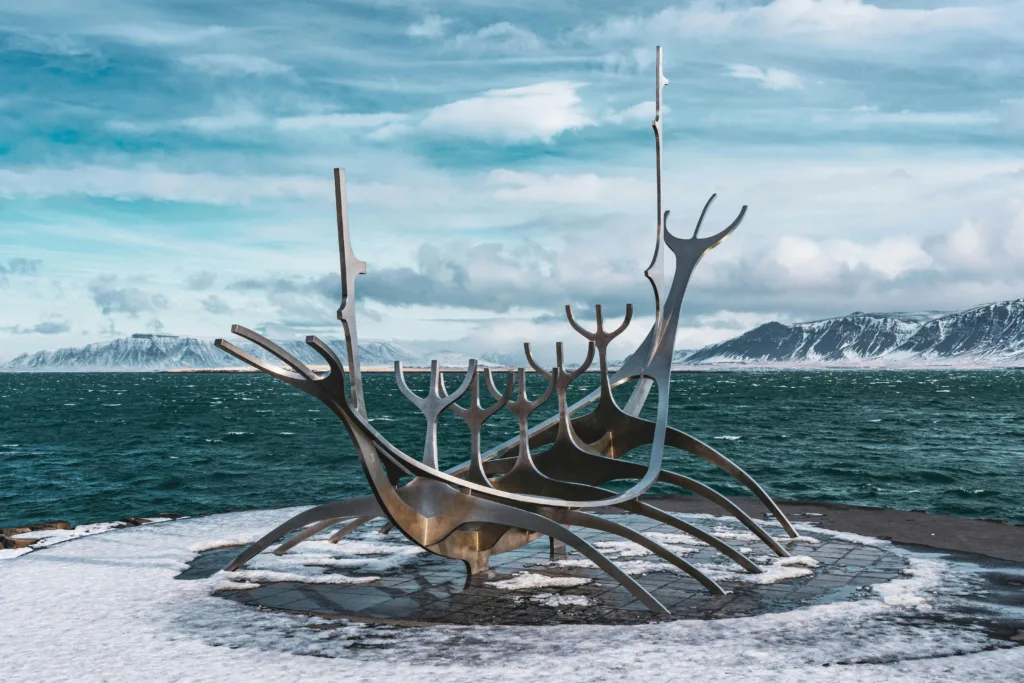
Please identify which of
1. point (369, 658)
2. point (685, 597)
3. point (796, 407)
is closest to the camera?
point (369, 658)

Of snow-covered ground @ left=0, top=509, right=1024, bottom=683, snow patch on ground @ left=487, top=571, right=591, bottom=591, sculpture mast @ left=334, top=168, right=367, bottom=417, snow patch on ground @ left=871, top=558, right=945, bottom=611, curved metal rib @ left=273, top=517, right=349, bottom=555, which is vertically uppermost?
sculpture mast @ left=334, top=168, right=367, bottom=417

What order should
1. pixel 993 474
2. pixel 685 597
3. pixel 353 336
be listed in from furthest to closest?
pixel 993 474 → pixel 685 597 → pixel 353 336

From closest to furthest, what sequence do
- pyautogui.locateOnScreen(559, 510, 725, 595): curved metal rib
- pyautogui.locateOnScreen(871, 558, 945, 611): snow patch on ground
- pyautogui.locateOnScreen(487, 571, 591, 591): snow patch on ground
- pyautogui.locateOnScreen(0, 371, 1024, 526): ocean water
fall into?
pyautogui.locateOnScreen(871, 558, 945, 611): snow patch on ground → pyautogui.locateOnScreen(559, 510, 725, 595): curved metal rib → pyautogui.locateOnScreen(487, 571, 591, 591): snow patch on ground → pyautogui.locateOnScreen(0, 371, 1024, 526): ocean water

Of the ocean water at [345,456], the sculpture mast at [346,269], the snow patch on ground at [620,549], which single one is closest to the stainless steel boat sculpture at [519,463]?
the sculpture mast at [346,269]

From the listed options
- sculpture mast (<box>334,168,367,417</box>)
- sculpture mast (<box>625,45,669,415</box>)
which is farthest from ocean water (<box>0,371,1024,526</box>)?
sculpture mast (<box>334,168,367,417</box>)

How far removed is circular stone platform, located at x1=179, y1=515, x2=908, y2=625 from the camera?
32.6ft

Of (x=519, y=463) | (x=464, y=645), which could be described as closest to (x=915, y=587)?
(x=519, y=463)

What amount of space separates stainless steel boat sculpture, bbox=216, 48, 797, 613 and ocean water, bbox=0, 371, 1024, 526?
16239mm

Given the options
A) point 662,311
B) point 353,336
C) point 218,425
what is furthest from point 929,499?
point 218,425

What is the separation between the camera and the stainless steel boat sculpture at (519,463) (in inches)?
385

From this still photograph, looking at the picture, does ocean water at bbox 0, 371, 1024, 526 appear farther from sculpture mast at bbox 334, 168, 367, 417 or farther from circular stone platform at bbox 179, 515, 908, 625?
sculpture mast at bbox 334, 168, 367, 417

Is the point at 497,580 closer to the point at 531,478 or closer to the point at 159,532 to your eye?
the point at 531,478

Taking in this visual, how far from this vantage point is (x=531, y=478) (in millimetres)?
11906

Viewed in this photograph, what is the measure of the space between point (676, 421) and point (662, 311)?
158 feet
